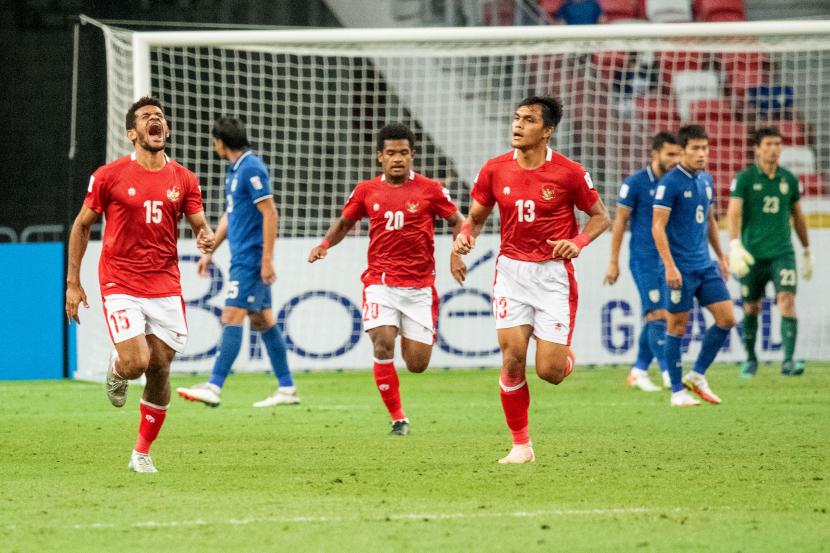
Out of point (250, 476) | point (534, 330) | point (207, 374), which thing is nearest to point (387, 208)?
point (534, 330)

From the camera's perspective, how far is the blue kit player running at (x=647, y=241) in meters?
12.3

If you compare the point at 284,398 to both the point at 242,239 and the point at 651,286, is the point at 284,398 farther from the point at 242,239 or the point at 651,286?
the point at 651,286

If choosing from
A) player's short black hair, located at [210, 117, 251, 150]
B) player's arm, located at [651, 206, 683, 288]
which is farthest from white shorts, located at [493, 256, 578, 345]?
player's short black hair, located at [210, 117, 251, 150]

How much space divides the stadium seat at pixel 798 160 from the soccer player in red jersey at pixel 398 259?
9832 millimetres

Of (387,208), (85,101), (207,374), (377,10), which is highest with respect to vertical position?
(377,10)

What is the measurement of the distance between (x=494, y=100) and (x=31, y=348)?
7.04 m

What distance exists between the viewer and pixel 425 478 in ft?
24.2

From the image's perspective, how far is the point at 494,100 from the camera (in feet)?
61.5

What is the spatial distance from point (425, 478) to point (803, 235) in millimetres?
7818

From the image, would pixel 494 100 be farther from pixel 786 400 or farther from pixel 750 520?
pixel 750 520

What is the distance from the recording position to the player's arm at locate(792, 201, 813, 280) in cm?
1391

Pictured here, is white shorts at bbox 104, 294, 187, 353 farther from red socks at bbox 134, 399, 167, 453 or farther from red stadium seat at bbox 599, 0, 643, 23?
red stadium seat at bbox 599, 0, 643, 23

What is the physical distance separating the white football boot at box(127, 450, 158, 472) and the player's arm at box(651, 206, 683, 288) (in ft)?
15.2

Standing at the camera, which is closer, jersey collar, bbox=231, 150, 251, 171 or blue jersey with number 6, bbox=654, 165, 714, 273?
blue jersey with number 6, bbox=654, 165, 714, 273
